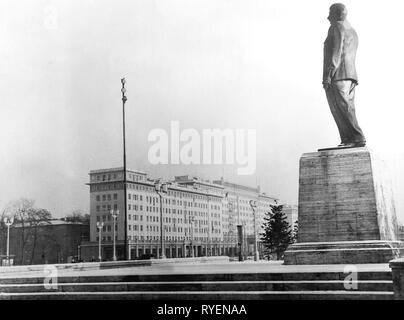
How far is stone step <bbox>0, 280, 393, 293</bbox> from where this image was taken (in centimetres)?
1021

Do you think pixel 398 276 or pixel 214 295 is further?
pixel 214 295

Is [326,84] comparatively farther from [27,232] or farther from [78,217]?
[78,217]

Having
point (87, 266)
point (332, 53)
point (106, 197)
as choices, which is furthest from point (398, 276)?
point (106, 197)

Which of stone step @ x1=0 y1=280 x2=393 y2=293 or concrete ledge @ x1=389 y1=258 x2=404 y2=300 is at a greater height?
concrete ledge @ x1=389 y1=258 x2=404 y2=300

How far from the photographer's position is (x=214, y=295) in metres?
10.9

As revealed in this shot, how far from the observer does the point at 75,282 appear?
509 inches

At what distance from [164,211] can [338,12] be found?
6567 centimetres

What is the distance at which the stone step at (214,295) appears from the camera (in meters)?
9.98

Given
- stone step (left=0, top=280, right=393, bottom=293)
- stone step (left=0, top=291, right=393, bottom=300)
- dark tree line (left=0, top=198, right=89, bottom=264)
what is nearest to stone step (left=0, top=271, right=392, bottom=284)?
stone step (left=0, top=280, right=393, bottom=293)

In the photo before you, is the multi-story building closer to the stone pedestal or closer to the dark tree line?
the dark tree line

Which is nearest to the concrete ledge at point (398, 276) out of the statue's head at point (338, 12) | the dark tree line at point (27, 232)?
the statue's head at point (338, 12)

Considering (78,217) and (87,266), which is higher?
(78,217)

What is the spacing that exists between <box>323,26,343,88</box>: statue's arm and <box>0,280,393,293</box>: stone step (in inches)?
304
